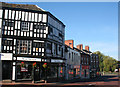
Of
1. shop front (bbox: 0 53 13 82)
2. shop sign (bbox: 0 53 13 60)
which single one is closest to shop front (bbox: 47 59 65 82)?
shop front (bbox: 0 53 13 82)

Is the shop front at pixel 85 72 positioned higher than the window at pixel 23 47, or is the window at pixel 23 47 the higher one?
the window at pixel 23 47

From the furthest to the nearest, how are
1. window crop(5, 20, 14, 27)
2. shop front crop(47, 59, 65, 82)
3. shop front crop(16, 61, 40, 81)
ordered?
shop front crop(47, 59, 65, 82), window crop(5, 20, 14, 27), shop front crop(16, 61, 40, 81)

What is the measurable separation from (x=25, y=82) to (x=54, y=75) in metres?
5.50

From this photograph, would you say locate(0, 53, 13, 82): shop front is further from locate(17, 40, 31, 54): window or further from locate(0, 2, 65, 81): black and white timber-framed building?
locate(17, 40, 31, 54): window

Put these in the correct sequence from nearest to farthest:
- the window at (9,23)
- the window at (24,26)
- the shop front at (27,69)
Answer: the shop front at (27,69)
the window at (9,23)
the window at (24,26)

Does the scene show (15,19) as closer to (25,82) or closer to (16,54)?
(16,54)

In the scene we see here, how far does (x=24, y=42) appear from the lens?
69.5 feet

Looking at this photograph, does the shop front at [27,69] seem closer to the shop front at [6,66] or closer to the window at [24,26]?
the shop front at [6,66]

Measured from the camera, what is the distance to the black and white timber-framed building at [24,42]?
810 inches

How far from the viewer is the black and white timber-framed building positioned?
67.5 ft

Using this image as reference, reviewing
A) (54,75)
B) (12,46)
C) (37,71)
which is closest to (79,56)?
(54,75)

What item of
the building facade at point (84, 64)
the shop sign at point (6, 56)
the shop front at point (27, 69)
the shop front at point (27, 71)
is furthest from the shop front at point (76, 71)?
the shop sign at point (6, 56)

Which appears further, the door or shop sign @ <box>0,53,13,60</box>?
the door

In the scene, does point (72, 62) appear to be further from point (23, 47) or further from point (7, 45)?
point (7, 45)
